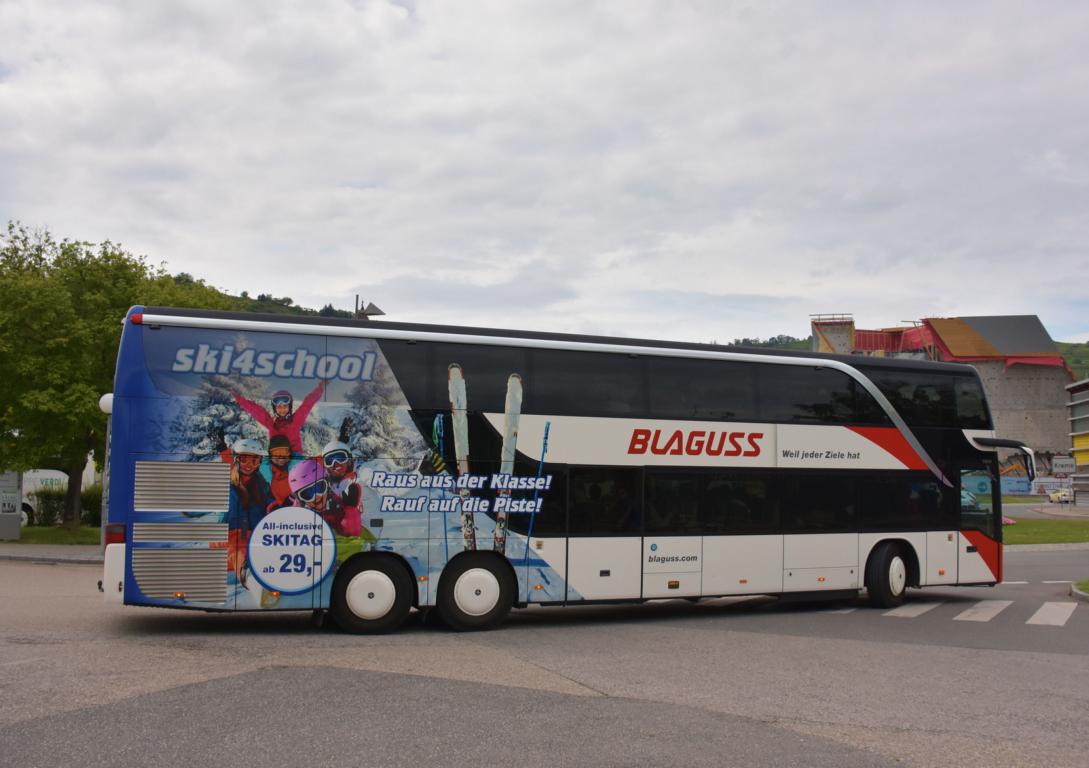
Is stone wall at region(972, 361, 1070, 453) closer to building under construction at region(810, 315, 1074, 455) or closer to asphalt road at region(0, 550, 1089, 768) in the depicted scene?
building under construction at region(810, 315, 1074, 455)

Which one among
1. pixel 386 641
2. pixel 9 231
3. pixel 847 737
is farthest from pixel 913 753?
pixel 9 231

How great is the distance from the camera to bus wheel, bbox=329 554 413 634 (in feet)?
40.3

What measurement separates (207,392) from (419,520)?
117 inches

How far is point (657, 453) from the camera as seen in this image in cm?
1413

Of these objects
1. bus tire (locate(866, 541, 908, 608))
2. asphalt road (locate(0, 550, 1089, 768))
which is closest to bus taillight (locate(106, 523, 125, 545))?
asphalt road (locate(0, 550, 1089, 768))

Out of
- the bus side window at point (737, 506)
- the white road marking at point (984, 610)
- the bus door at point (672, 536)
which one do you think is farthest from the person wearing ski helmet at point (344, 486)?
the white road marking at point (984, 610)

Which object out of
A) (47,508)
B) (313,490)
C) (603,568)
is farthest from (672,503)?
(47,508)

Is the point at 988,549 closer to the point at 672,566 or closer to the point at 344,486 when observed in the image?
the point at 672,566

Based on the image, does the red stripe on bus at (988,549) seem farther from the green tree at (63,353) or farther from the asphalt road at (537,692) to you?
the green tree at (63,353)

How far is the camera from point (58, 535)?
104 ft

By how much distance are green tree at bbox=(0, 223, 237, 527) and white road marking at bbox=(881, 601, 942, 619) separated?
22.3 meters

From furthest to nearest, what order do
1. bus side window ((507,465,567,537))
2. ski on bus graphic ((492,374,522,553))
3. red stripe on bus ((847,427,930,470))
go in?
1. red stripe on bus ((847,427,930,470))
2. bus side window ((507,465,567,537))
3. ski on bus graphic ((492,374,522,553))

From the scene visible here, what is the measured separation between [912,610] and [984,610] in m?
1.28

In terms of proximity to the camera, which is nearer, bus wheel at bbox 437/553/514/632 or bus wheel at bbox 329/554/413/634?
bus wheel at bbox 329/554/413/634
